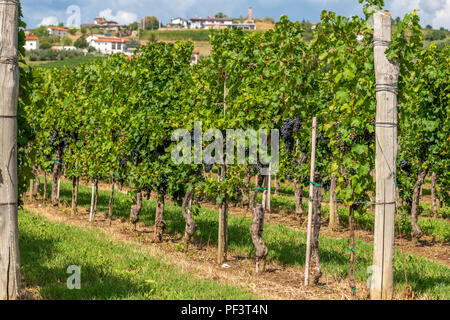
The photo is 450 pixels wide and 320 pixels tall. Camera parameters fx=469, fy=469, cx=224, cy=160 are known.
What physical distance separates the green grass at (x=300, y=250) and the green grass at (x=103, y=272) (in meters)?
2.18

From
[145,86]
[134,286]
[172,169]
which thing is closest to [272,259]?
[172,169]

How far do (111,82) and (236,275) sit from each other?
714 centimetres

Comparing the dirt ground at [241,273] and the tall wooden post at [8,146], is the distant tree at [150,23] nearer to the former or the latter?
the dirt ground at [241,273]

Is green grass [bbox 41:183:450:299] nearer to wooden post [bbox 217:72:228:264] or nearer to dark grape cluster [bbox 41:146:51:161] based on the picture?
wooden post [bbox 217:72:228:264]

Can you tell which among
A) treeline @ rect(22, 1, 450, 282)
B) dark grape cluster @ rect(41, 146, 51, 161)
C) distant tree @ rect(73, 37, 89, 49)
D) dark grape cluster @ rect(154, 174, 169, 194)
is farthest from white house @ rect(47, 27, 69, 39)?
dark grape cluster @ rect(154, 174, 169, 194)

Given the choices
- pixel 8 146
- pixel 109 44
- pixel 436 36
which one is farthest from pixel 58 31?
pixel 8 146

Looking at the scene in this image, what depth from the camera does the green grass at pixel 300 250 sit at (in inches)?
292

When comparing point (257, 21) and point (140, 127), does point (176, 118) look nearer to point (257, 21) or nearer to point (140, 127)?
point (140, 127)

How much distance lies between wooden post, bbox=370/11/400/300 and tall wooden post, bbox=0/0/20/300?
4.24 m

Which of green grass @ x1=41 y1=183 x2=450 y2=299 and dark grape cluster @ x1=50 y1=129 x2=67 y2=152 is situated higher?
dark grape cluster @ x1=50 y1=129 x2=67 y2=152

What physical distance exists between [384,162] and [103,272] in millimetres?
4290

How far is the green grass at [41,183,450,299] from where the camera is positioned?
741 centimetres

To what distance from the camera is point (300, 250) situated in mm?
9898

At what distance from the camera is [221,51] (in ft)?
31.2
